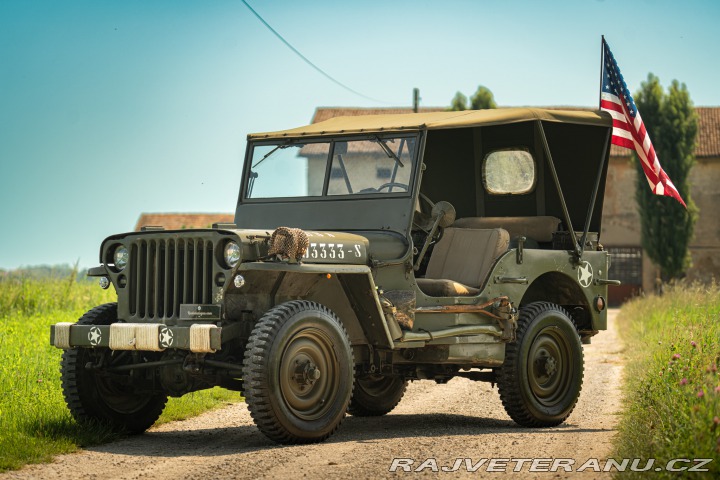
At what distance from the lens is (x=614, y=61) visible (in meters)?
12.1

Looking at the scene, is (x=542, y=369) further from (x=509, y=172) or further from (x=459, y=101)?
(x=459, y=101)

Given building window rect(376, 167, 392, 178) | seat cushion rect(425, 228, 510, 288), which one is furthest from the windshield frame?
seat cushion rect(425, 228, 510, 288)

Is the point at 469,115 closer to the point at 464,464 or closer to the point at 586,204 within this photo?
the point at 586,204

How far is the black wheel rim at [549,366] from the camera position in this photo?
10.5 m

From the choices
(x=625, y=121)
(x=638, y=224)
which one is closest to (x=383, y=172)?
(x=625, y=121)

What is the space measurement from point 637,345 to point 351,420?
7846mm

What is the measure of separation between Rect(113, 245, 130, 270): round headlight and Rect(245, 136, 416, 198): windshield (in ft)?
6.14

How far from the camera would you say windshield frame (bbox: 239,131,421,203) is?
9.92m

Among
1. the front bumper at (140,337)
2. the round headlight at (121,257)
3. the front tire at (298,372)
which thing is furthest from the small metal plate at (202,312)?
the round headlight at (121,257)

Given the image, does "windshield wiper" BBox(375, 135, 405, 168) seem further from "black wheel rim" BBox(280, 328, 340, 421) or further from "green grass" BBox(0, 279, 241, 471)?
"green grass" BBox(0, 279, 241, 471)

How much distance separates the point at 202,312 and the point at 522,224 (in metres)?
4.35

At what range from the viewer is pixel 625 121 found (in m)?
11.6

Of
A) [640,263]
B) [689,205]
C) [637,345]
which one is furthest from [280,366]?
[640,263]

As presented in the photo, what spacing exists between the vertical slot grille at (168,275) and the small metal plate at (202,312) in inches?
2.5
